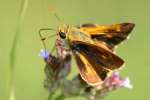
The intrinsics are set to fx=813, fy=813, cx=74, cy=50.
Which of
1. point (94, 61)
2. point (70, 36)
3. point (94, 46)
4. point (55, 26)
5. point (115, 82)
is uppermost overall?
point (70, 36)

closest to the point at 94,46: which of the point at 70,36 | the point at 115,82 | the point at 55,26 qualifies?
the point at 70,36

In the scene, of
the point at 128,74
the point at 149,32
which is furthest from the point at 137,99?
the point at 149,32

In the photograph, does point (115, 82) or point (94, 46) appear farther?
point (115, 82)

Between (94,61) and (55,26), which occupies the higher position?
(94,61)

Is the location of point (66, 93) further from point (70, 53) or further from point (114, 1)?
point (114, 1)

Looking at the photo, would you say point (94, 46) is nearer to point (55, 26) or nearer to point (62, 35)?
point (62, 35)

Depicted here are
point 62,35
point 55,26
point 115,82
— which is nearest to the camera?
point 62,35

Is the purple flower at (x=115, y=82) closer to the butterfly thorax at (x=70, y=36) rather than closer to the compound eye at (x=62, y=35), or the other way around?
the butterfly thorax at (x=70, y=36)

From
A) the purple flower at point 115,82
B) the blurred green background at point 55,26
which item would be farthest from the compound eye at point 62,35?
the blurred green background at point 55,26
